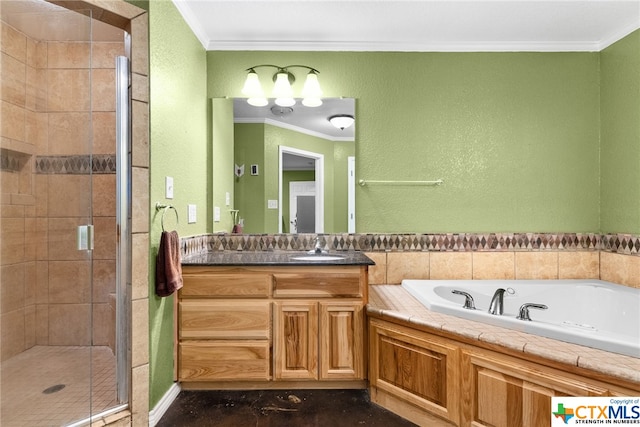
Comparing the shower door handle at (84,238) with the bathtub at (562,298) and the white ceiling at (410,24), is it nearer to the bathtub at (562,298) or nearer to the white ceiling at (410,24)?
the white ceiling at (410,24)

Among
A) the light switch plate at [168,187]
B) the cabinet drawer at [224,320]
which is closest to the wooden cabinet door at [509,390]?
the cabinet drawer at [224,320]

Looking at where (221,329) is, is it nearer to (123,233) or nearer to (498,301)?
(123,233)

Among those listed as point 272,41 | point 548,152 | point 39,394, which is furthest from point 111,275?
point 548,152

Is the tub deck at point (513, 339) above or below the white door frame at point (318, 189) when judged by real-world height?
below

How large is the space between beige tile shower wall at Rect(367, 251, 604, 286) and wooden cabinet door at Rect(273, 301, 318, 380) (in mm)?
685

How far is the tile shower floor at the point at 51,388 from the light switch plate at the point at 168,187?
90 centimetres

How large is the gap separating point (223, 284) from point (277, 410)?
75 cm

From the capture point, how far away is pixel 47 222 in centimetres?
163

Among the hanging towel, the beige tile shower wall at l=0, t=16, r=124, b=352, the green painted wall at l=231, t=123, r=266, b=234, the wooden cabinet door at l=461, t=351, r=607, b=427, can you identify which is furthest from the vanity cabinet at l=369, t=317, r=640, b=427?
the beige tile shower wall at l=0, t=16, r=124, b=352

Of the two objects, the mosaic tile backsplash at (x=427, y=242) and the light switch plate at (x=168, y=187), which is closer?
the light switch plate at (x=168, y=187)

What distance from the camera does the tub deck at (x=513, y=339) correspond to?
1.23 metres

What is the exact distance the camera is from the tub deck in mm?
1234

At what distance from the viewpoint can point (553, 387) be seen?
1.31 m

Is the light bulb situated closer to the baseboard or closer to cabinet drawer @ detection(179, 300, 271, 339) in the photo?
cabinet drawer @ detection(179, 300, 271, 339)
